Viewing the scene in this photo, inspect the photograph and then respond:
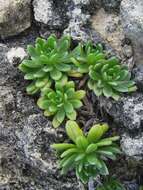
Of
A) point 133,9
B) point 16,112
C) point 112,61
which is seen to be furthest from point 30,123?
point 133,9

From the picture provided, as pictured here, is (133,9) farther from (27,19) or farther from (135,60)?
(27,19)

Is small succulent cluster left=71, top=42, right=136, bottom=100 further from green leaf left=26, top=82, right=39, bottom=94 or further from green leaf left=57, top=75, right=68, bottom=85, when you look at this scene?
green leaf left=26, top=82, right=39, bottom=94

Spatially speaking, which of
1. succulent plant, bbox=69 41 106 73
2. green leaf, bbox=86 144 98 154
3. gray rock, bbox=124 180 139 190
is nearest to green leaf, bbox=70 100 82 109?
succulent plant, bbox=69 41 106 73

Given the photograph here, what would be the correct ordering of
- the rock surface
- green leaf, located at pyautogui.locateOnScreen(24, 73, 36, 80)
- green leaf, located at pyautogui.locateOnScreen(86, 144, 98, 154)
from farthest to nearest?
green leaf, located at pyautogui.locateOnScreen(24, 73, 36, 80)
the rock surface
green leaf, located at pyautogui.locateOnScreen(86, 144, 98, 154)

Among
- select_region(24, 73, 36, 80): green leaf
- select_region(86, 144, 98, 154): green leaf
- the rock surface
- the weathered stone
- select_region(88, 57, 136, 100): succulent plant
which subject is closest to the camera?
select_region(86, 144, 98, 154): green leaf

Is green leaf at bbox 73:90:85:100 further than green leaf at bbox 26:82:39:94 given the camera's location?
No

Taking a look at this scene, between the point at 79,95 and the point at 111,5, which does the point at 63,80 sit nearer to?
the point at 79,95
